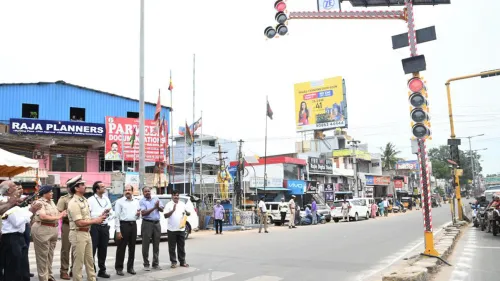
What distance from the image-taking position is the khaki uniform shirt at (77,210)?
6879 mm

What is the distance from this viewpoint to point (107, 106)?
31.7 metres

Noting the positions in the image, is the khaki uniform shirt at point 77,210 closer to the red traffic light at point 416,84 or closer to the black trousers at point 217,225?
the red traffic light at point 416,84

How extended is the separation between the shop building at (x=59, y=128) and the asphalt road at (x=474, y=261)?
763 inches

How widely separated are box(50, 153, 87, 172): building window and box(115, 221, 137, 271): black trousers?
20758 millimetres

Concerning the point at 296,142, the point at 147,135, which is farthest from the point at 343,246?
the point at 296,142

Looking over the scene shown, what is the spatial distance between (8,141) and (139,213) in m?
20.4

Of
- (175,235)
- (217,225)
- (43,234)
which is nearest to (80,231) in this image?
(43,234)

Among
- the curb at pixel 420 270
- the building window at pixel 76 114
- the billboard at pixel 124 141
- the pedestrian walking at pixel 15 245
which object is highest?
the building window at pixel 76 114

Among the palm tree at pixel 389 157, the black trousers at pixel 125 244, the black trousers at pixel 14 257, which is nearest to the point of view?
the black trousers at pixel 14 257

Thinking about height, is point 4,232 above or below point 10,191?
below

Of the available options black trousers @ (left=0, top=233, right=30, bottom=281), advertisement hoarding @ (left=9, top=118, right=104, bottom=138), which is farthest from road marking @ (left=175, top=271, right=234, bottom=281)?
advertisement hoarding @ (left=9, top=118, right=104, bottom=138)

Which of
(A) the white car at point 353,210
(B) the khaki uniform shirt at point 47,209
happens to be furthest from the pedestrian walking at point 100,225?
(A) the white car at point 353,210

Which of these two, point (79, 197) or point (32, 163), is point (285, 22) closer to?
point (79, 197)

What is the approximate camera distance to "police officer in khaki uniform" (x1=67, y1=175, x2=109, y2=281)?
687cm
